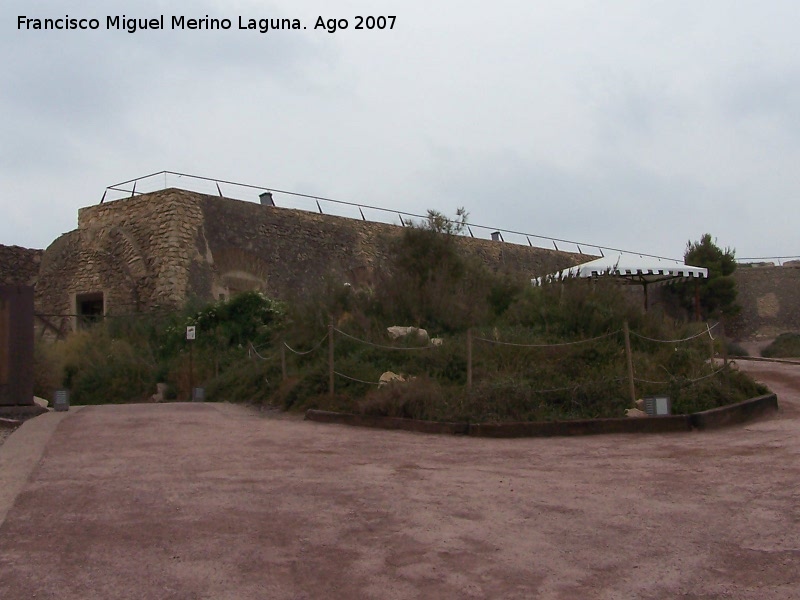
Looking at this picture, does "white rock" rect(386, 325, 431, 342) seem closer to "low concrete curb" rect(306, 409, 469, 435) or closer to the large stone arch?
"low concrete curb" rect(306, 409, 469, 435)

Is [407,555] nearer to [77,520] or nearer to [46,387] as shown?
[77,520]

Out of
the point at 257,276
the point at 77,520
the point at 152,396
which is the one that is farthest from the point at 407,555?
the point at 257,276

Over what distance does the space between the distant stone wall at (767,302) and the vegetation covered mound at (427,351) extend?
2134 centimetres

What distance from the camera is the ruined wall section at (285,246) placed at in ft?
74.4

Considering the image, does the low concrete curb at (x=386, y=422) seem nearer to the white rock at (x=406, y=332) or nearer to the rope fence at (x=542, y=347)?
the rope fence at (x=542, y=347)

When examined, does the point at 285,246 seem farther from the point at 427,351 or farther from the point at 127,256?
the point at 427,351

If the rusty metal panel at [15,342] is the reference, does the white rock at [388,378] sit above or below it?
below

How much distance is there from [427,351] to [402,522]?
749 centimetres

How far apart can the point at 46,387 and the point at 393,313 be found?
6.73 meters

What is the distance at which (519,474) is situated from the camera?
6930 mm

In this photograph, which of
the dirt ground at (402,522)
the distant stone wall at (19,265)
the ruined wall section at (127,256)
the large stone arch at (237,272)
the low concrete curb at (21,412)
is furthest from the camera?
the distant stone wall at (19,265)

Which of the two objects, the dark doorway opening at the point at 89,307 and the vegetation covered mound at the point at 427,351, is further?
the dark doorway opening at the point at 89,307

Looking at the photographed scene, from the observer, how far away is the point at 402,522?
5113 millimetres

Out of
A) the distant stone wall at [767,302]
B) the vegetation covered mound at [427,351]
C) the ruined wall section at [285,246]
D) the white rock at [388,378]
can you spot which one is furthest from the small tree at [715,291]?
the white rock at [388,378]
